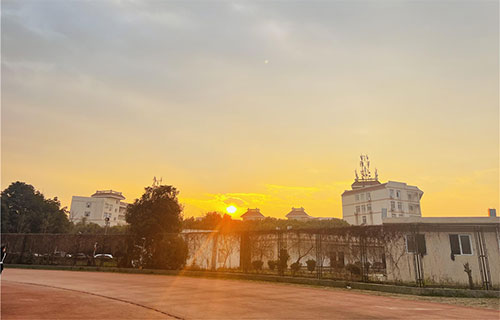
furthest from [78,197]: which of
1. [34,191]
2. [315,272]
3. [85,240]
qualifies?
[315,272]

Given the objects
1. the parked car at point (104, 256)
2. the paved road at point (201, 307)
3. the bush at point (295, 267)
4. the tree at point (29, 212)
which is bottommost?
the paved road at point (201, 307)

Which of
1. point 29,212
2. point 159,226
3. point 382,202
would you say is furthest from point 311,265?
point 382,202

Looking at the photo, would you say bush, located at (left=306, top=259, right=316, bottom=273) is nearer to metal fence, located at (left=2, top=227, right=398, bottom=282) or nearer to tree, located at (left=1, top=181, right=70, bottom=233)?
metal fence, located at (left=2, top=227, right=398, bottom=282)

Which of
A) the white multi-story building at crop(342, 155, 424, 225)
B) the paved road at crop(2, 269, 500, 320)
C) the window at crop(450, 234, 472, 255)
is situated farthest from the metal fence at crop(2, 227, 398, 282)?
the white multi-story building at crop(342, 155, 424, 225)

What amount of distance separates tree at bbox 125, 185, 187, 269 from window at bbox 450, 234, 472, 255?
1805 centimetres

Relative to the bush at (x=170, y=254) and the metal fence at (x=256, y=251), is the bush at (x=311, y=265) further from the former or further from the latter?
the bush at (x=170, y=254)

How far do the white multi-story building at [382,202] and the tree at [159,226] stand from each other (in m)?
69.0

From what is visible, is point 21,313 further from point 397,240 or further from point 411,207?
point 411,207

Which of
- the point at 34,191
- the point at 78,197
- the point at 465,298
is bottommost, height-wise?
the point at 465,298

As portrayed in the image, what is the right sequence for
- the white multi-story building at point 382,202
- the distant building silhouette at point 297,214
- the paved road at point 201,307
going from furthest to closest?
the distant building silhouette at point 297,214
the white multi-story building at point 382,202
the paved road at point 201,307

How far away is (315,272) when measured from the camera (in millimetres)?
19781

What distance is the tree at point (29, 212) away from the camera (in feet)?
168

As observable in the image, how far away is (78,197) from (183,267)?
103 metres

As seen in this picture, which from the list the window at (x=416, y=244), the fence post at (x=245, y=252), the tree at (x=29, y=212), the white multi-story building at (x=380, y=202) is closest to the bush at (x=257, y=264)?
the fence post at (x=245, y=252)
